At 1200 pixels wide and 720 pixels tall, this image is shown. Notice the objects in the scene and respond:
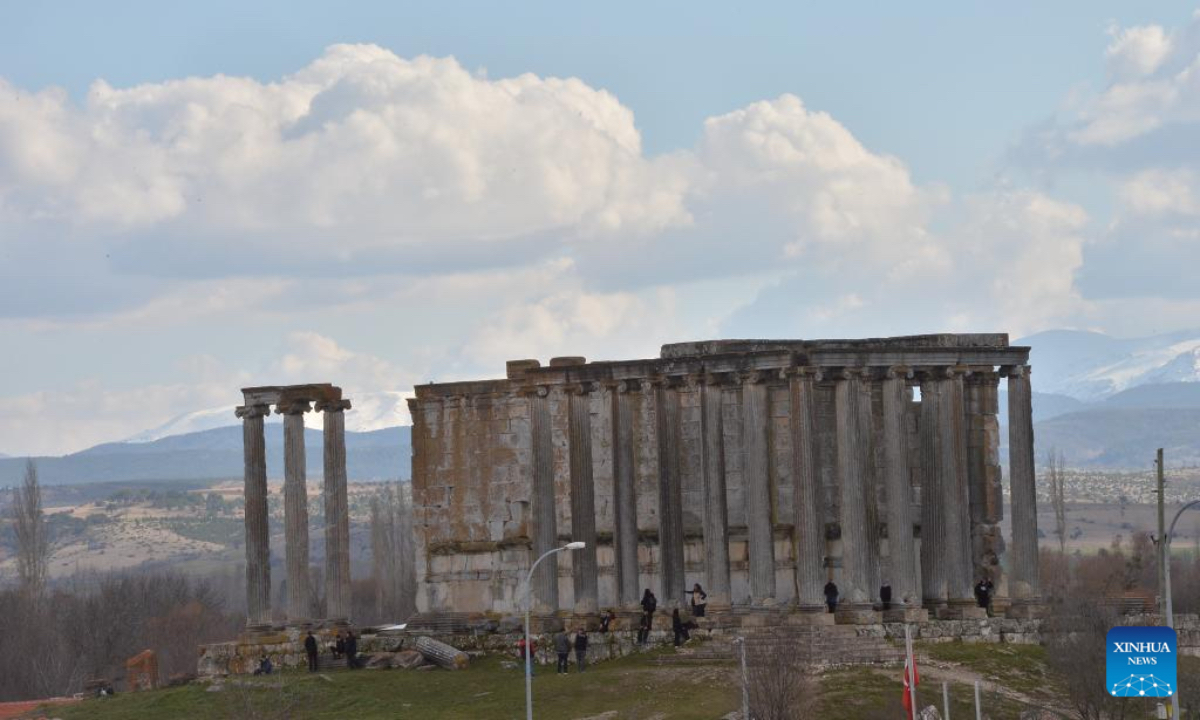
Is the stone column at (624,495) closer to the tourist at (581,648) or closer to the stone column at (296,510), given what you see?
the tourist at (581,648)

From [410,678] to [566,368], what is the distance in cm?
1213

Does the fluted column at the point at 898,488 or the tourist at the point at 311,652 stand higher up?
Answer: the fluted column at the point at 898,488

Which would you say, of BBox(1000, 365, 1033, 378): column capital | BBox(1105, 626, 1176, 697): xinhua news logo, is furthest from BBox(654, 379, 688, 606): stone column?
BBox(1105, 626, 1176, 697): xinhua news logo

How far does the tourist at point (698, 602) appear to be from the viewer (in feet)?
267

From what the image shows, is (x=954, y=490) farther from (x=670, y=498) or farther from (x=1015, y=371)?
(x=670, y=498)

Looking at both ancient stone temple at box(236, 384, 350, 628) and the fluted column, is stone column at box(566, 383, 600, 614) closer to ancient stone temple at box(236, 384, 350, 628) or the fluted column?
ancient stone temple at box(236, 384, 350, 628)

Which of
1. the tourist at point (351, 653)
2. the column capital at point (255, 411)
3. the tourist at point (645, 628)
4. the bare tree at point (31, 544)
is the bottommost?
the tourist at point (351, 653)

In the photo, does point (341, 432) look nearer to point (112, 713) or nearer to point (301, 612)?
point (301, 612)

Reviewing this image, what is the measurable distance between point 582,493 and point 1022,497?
14.8 metres

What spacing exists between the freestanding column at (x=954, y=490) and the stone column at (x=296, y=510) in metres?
22.1

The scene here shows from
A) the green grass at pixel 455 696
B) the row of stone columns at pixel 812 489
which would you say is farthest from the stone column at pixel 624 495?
the green grass at pixel 455 696

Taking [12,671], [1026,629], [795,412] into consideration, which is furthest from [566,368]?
[12,671]

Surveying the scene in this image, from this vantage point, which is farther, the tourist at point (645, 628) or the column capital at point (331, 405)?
the column capital at point (331, 405)

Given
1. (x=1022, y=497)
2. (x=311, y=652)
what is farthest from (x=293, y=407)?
(x=1022, y=497)
